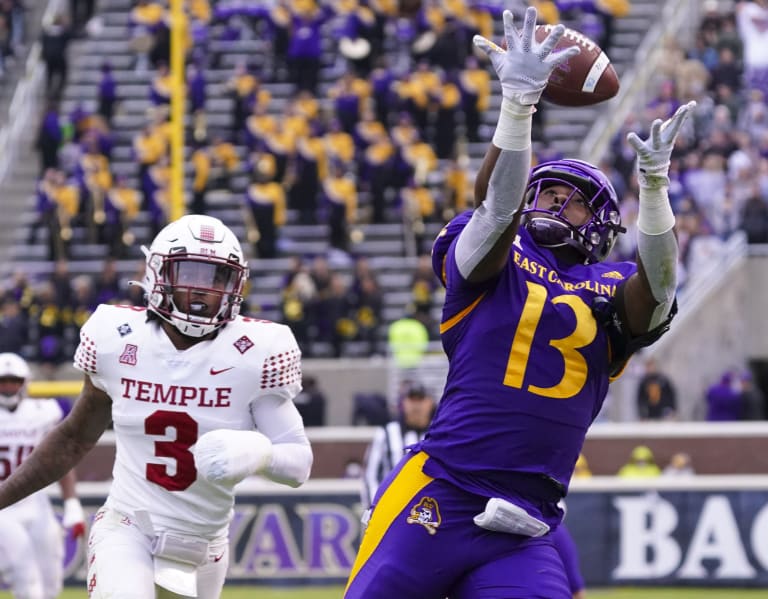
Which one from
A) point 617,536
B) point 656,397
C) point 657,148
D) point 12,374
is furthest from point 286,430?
point 656,397

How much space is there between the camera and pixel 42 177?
67.8 feet

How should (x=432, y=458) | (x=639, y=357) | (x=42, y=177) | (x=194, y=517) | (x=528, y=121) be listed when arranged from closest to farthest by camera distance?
(x=528, y=121)
(x=432, y=458)
(x=194, y=517)
(x=639, y=357)
(x=42, y=177)

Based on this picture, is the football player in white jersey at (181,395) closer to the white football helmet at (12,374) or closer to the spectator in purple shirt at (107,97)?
the white football helmet at (12,374)

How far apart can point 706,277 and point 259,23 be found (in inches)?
281

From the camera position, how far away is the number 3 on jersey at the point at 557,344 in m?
4.82

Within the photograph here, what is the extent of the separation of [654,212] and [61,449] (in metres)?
2.15

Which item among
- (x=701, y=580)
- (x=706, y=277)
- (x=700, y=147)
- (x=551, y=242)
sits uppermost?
(x=551, y=242)

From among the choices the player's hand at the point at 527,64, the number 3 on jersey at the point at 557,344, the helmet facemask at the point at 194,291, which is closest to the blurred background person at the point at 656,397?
the helmet facemask at the point at 194,291

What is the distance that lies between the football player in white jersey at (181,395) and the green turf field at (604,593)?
6542mm

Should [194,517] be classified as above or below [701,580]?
Answer: above

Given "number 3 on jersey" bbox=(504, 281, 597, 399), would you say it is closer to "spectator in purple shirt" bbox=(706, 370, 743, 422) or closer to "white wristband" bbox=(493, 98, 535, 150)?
"white wristband" bbox=(493, 98, 535, 150)

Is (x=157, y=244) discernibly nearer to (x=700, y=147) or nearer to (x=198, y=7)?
(x=700, y=147)

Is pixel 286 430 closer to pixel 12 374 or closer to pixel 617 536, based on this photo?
pixel 12 374

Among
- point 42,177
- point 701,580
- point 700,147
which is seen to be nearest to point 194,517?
point 701,580
